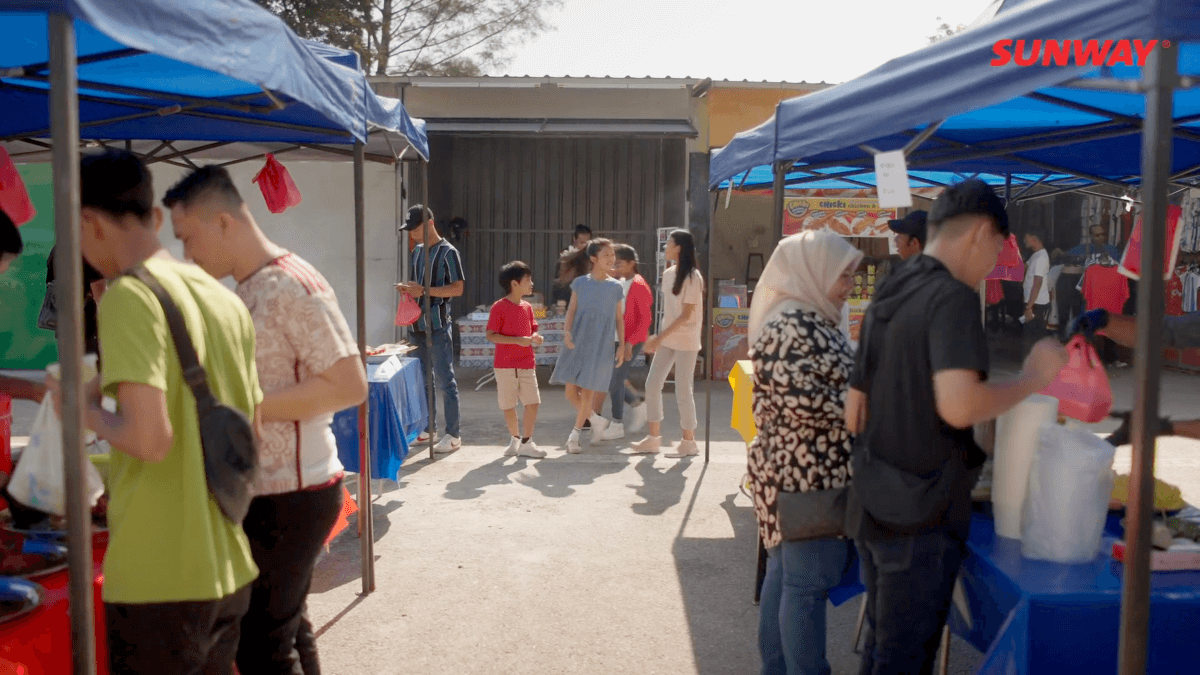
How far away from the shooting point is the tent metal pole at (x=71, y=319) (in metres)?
1.92

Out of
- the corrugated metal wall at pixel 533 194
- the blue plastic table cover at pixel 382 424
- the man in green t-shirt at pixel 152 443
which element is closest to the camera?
the man in green t-shirt at pixel 152 443

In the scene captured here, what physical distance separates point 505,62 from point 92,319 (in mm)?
16045

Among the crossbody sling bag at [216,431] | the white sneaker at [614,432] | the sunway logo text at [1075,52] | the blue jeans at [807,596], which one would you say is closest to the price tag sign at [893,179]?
the sunway logo text at [1075,52]

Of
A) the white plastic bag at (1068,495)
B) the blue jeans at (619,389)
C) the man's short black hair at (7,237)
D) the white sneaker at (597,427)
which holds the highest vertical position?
the man's short black hair at (7,237)

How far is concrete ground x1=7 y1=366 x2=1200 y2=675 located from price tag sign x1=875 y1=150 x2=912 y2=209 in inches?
72.7

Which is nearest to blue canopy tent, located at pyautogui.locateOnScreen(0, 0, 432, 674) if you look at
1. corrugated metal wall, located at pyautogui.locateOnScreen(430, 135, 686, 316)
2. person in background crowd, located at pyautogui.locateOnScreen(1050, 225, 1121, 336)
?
corrugated metal wall, located at pyautogui.locateOnScreen(430, 135, 686, 316)

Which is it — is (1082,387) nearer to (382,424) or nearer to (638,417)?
(382,424)

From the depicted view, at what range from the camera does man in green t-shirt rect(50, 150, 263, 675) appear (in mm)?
1807

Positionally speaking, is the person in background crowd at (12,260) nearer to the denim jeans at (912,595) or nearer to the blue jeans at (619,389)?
the denim jeans at (912,595)

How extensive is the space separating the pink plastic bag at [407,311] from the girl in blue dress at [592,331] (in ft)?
3.83

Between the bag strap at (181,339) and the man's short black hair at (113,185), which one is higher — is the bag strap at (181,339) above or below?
below

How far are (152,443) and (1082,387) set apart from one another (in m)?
2.38

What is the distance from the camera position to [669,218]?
12625mm

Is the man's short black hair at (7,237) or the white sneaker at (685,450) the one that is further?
the white sneaker at (685,450)
